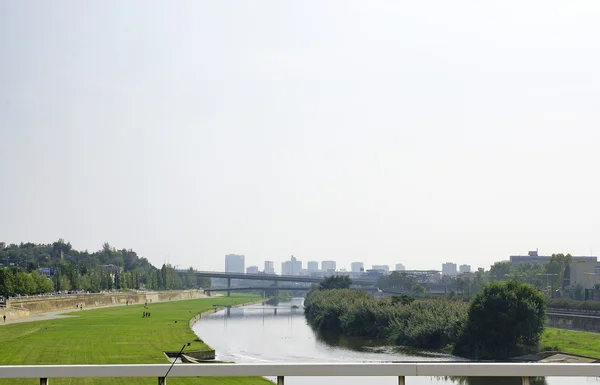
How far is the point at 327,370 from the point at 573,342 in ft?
196

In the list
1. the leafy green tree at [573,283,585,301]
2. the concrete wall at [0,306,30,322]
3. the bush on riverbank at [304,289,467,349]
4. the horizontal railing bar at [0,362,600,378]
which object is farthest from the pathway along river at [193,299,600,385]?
the leafy green tree at [573,283,585,301]

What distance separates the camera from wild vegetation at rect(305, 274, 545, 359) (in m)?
56.7

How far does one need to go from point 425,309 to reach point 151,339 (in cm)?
2648

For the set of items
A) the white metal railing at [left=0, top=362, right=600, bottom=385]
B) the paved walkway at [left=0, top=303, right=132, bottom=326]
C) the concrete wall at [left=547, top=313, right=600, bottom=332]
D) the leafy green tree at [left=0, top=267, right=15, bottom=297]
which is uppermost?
the white metal railing at [left=0, top=362, right=600, bottom=385]

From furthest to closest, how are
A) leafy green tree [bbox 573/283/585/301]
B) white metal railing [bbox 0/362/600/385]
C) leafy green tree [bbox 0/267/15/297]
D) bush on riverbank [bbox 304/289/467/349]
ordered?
leafy green tree [bbox 573/283/585/301] → leafy green tree [bbox 0/267/15/297] → bush on riverbank [bbox 304/289/467/349] → white metal railing [bbox 0/362/600/385]

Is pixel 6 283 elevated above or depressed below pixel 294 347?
above

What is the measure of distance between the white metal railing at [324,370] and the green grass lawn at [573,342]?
166ft

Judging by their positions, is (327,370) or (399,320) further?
(399,320)

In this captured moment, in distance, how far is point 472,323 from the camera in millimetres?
58750

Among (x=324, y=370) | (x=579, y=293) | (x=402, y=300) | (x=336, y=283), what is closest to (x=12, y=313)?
(x=402, y=300)

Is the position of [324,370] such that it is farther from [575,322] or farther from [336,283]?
[336,283]

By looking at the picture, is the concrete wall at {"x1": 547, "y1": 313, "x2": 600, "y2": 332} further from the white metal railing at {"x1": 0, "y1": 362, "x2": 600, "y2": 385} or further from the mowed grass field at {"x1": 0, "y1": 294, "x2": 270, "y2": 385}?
the white metal railing at {"x1": 0, "y1": 362, "x2": 600, "y2": 385}

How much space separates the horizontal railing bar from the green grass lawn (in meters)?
50.5

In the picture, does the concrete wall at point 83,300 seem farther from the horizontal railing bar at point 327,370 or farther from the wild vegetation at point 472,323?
the horizontal railing bar at point 327,370
